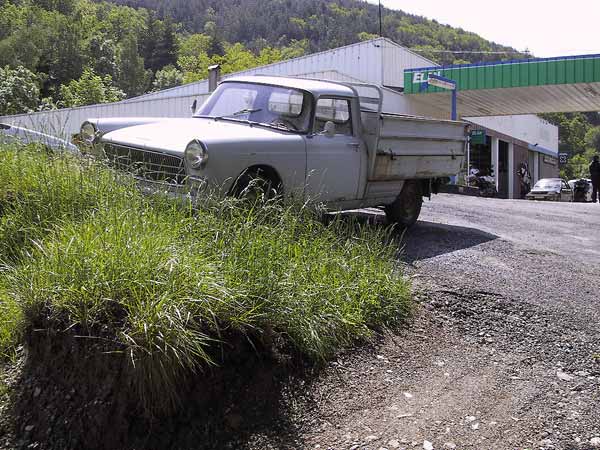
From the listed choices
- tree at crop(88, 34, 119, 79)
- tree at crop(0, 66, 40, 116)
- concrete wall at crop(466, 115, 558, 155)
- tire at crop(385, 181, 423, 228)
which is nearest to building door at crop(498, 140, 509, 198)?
concrete wall at crop(466, 115, 558, 155)

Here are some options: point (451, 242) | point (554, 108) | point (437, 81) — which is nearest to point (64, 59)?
point (554, 108)

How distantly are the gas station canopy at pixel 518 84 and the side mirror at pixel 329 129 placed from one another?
15479 millimetres

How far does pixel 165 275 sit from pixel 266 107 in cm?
404

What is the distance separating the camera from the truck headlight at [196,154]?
603 centimetres

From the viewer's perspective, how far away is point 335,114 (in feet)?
25.8

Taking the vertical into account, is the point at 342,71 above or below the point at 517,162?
above

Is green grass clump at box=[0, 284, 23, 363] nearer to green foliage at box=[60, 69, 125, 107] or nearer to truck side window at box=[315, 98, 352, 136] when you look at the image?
truck side window at box=[315, 98, 352, 136]

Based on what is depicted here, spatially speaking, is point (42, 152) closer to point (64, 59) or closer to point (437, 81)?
point (437, 81)

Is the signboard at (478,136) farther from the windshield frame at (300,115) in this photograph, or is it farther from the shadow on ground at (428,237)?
the windshield frame at (300,115)

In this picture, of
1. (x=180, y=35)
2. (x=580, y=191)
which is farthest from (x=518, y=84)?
(x=180, y=35)

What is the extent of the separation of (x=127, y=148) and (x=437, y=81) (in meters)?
15.8

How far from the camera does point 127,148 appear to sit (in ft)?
21.6

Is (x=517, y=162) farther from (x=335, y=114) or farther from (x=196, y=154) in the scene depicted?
(x=196, y=154)

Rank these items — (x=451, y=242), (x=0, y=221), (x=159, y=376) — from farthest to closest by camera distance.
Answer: (x=451, y=242) → (x=0, y=221) → (x=159, y=376)
